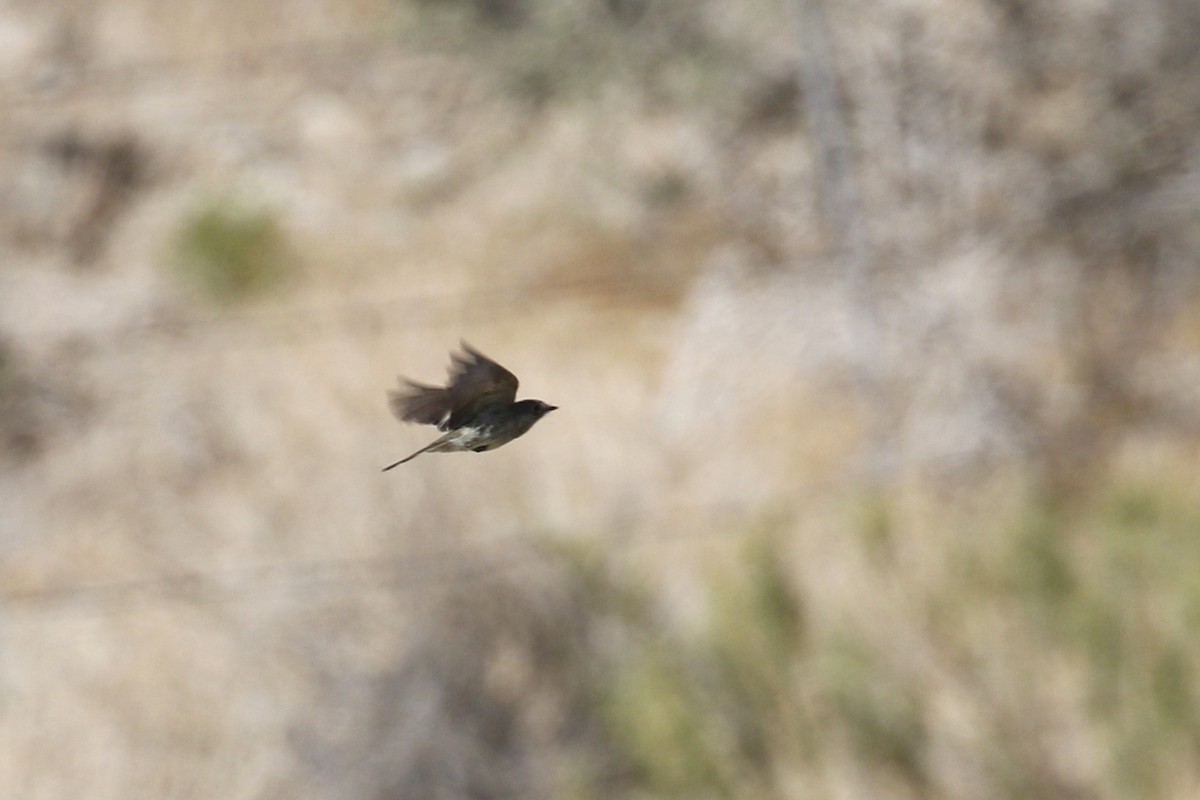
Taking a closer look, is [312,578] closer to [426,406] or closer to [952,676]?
[952,676]

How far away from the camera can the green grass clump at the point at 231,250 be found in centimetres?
553

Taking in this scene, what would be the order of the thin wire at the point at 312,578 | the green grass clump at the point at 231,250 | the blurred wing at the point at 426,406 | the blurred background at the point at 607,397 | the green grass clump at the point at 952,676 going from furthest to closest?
1. the green grass clump at the point at 231,250
2. the thin wire at the point at 312,578
3. the blurred background at the point at 607,397
4. the green grass clump at the point at 952,676
5. the blurred wing at the point at 426,406

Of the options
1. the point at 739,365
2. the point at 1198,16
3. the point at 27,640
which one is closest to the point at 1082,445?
the point at 739,365

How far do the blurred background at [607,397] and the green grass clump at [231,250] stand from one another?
2 centimetres

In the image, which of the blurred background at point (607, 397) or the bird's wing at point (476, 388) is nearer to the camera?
the bird's wing at point (476, 388)

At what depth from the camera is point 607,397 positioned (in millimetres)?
5285

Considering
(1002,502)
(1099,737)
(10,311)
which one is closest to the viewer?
(1099,737)

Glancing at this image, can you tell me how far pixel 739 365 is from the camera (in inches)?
210

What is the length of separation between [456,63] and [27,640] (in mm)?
2343

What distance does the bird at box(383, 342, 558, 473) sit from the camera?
1457 mm

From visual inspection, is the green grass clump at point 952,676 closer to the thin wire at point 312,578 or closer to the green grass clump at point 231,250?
the thin wire at point 312,578

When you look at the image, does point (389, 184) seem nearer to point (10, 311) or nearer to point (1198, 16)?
point (10, 311)

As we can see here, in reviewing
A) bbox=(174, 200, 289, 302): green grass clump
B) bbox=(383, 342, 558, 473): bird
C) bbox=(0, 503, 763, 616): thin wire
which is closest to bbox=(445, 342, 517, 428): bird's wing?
bbox=(383, 342, 558, 473): bird

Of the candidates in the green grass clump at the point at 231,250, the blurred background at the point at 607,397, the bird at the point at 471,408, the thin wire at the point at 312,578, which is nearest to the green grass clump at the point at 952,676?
the blurred background at the point at 607,397
